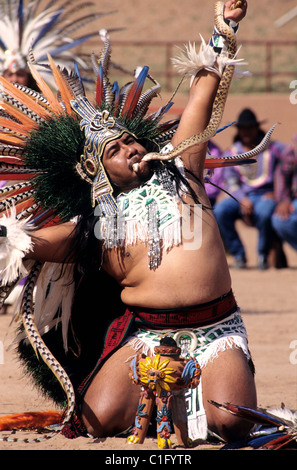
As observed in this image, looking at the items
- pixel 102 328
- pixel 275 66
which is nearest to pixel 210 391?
pixel 102 328

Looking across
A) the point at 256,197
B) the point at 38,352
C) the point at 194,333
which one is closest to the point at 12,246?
the point at 38,352

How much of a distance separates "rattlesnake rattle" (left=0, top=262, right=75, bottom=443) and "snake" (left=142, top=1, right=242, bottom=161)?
0.77 metres

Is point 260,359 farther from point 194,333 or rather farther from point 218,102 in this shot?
point 218,102

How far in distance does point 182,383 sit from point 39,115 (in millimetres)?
1464

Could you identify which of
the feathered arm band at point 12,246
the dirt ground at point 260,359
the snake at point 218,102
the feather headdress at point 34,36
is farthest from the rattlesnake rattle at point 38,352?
the feather headdress at point 34,36

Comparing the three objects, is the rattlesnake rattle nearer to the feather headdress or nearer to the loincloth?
the loincloth

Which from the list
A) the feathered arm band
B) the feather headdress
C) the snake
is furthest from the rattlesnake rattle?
the feather headdress

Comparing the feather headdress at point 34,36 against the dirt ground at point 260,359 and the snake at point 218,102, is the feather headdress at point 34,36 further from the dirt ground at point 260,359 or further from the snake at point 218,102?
the snake at point 218,102

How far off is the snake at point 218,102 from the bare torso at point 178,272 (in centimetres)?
29

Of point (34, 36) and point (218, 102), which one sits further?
point (34, 36)

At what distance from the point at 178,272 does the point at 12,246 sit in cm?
70

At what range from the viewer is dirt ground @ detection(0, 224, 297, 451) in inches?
137

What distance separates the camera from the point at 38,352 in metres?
3.73

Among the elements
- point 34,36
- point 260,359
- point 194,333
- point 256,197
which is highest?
point 34,36
